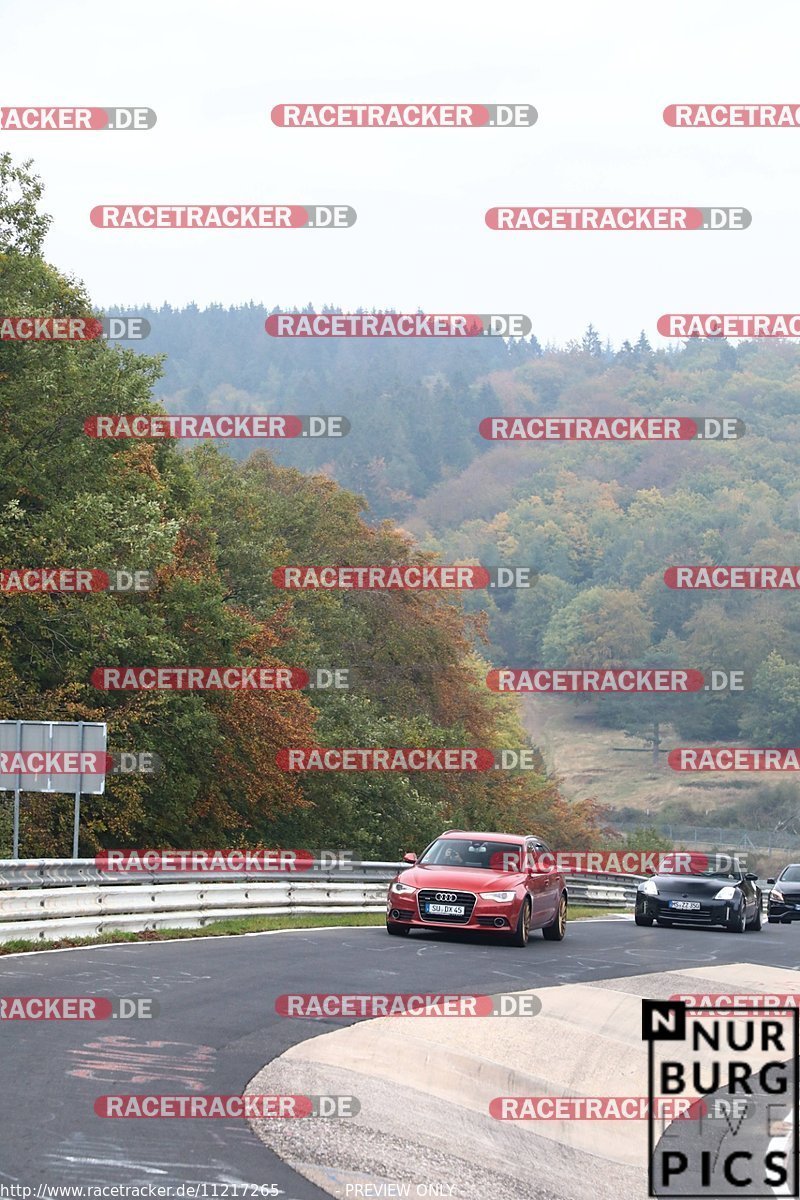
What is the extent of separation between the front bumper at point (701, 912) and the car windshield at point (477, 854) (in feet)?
20.5

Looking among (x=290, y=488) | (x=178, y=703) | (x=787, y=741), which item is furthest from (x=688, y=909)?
(x=787, y=741)

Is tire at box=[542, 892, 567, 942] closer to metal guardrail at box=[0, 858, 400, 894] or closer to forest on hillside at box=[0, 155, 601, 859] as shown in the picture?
metal guardrail at box=[0, 858, 400, 894]

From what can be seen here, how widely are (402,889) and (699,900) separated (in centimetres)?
793

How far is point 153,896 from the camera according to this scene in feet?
66.6

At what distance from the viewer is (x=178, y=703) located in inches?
1364

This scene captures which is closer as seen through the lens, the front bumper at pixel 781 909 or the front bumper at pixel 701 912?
the front bumper at pixel 701 912

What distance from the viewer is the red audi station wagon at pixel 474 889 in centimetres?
2033

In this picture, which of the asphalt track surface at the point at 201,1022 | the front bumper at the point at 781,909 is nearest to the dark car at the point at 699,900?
the asphalt track surface at the point at 201,1022

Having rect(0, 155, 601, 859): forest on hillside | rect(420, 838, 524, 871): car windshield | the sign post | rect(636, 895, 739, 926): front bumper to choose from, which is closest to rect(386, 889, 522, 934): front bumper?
rect(420, 838, 524, 871): car windshield

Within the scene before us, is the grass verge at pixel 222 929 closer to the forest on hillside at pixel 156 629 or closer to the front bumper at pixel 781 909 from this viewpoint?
the forest on hillside at pixel 156 629

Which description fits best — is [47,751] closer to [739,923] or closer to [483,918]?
[483,918]

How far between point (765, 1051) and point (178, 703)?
22.6 m

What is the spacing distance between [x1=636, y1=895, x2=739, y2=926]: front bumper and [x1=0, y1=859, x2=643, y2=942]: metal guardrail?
4.58 metres

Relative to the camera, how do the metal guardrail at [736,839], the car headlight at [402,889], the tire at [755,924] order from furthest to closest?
the metal guardrail at [736,839], the tire at [755,924], the car headlight at [402,889]
